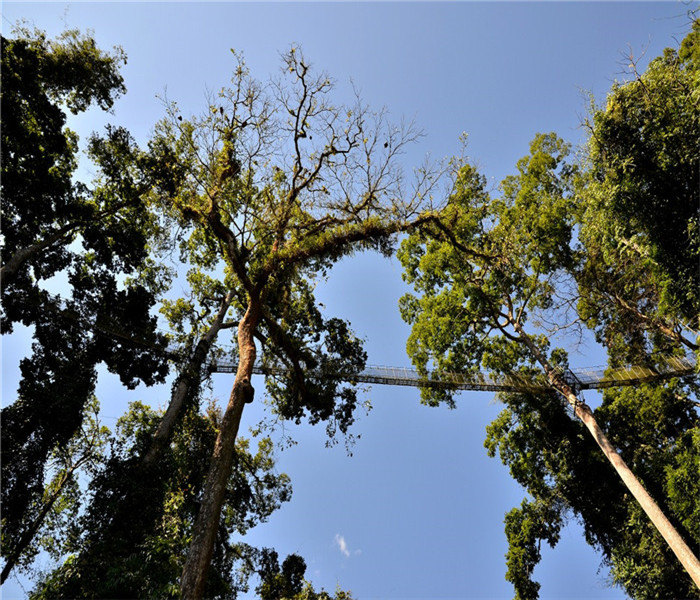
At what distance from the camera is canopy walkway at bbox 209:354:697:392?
502 inches

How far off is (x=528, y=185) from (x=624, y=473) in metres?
9.43

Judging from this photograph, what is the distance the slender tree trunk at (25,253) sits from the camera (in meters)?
8.37

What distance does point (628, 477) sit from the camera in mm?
9672

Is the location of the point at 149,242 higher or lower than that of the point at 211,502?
higher

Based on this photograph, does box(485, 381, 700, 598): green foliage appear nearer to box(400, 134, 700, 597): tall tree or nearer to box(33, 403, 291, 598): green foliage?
box(400, 134, 700, 597): tall tree

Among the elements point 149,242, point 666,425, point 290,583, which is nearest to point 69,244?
point 149,242

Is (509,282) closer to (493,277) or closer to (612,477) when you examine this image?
(493,277)

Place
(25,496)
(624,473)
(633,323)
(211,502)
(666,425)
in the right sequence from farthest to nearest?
(666,425) < (633,323) < (624,473) < (25,496) < (211,502)

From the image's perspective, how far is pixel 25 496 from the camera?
325 inches

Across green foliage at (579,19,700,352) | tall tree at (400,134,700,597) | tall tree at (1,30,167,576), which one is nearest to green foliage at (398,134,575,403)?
tall tree at (400,134,700,597)

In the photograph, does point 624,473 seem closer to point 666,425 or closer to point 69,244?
point 666,425

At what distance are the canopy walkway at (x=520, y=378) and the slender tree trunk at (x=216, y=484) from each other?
5.90m

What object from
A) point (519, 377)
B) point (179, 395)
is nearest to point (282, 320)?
point (179, 395)

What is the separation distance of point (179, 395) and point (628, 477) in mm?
11718
